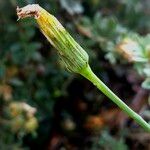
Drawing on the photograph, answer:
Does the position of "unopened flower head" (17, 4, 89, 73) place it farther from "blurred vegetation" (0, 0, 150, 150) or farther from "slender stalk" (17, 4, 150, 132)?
"blurred vegetation" (0, 0, 150, 150)

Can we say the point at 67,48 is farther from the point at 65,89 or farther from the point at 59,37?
the point at 65,89

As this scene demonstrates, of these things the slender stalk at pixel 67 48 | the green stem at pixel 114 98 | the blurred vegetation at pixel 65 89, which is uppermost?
the slender stalk at pixel 67 48

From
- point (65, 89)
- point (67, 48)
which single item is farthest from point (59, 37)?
point (65, 89)

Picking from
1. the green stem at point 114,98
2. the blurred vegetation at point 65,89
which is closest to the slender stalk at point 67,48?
the green stem at point 114,98

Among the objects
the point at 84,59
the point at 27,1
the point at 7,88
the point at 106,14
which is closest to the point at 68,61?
the point at 84,59

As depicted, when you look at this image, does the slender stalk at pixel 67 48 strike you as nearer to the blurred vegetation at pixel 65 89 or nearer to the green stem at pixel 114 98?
the green stem at pixel 114 98
